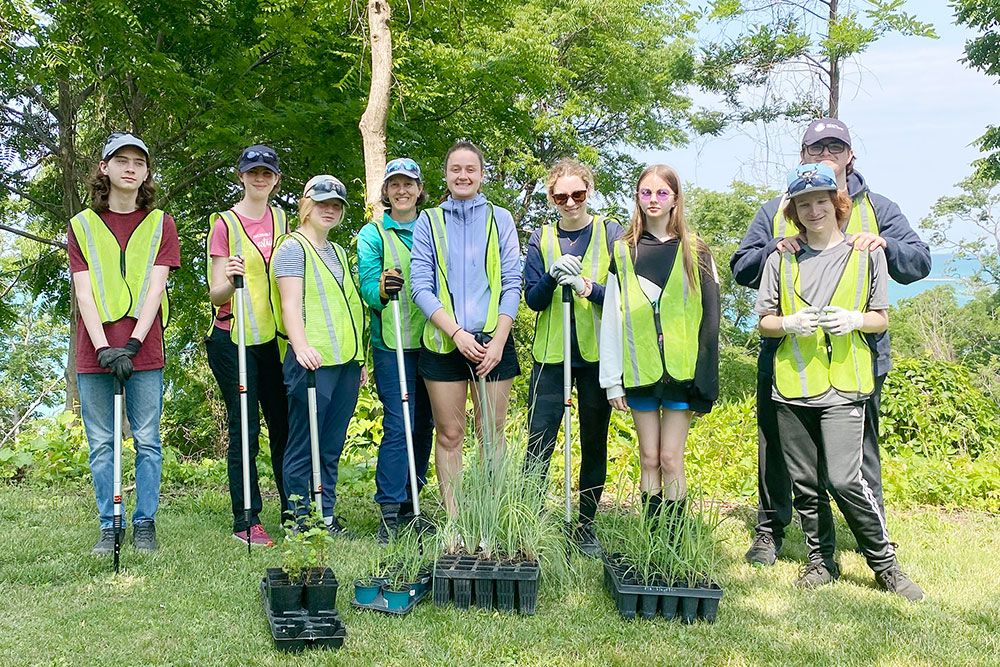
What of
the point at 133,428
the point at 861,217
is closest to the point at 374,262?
the point at 133,428

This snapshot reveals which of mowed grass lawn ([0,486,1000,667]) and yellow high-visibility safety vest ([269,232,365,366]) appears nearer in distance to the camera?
mowed grass lawn ([0,486,1000,667])

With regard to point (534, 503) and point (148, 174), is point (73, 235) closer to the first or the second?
point (148, 174)

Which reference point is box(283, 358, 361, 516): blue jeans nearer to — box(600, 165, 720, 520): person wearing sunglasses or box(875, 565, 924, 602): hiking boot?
box(600, 165, 720, 520): person wearing sunglasses

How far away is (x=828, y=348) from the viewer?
3955mm

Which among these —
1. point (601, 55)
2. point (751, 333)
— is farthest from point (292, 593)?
point (751, 333)

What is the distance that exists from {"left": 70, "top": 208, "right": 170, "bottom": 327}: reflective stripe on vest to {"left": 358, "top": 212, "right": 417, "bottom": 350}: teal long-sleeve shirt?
1077 millimetres

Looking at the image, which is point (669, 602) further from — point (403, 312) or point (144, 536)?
point (144, 536)

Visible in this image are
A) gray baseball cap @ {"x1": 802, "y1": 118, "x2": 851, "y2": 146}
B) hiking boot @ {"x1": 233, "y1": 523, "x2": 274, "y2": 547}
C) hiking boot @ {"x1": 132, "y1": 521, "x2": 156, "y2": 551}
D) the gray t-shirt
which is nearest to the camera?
the gray t-shirt

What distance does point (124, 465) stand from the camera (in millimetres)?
6582

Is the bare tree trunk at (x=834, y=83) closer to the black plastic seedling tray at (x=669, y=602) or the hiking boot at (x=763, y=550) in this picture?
the hiking boot at (x=763, y=550)

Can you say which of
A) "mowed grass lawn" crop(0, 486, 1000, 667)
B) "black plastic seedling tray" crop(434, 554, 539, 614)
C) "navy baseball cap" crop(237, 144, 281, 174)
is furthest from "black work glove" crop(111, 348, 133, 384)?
"black plastic seedling tray" crop(434, 554, 539, 614)

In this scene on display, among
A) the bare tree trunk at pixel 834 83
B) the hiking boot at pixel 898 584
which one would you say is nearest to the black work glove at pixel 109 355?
the hiking boot at pixel 898 584

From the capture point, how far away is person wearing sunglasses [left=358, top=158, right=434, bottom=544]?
15.4 feet

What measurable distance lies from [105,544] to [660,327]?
3061 mm
